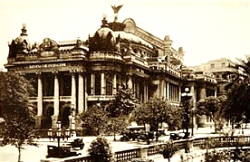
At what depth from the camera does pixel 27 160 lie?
1930cm

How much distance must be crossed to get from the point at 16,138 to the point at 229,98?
10.3 m

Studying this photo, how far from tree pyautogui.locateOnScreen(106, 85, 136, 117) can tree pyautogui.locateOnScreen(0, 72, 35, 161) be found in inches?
632

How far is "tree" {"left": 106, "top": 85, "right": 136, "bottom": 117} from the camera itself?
35.6 metres

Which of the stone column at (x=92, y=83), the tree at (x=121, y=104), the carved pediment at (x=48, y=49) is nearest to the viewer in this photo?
the tree at (x=121, y=104)

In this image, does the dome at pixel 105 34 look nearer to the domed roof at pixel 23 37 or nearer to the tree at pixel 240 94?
the domed roof at pixel 23 37

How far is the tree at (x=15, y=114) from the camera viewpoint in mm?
15031

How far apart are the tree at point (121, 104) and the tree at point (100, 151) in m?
19.9

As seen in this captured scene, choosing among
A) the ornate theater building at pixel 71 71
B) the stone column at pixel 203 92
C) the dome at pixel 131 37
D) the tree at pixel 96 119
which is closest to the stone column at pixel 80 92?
the ornate theater building at pixel 71 71

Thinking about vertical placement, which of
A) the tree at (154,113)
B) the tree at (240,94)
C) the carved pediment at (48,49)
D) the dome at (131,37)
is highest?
the dome at (131,37)

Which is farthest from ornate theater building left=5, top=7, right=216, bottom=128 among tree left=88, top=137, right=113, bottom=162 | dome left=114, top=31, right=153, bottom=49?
tree left=88, top=137, right=113, bottom=162

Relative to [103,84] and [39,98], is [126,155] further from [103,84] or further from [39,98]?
[39,98]

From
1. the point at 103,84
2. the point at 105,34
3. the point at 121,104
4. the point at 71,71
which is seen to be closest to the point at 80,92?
the point at 71,71

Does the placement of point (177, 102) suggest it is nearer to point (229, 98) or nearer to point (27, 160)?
point (229, 98)

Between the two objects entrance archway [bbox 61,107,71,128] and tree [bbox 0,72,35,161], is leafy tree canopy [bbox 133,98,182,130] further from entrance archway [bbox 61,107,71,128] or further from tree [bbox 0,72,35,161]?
tree [bbox 0,72,35,161]
